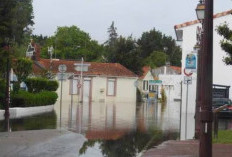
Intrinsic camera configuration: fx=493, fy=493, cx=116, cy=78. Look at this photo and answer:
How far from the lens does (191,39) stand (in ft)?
122

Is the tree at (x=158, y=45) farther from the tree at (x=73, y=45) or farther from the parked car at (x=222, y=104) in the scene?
the parked car at (x=222, y=104)

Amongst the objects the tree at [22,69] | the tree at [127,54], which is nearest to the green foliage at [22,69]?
the tree at [22,69]

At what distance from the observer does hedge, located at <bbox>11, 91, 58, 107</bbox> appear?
28.6m

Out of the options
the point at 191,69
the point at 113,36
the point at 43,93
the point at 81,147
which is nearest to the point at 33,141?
the point at 81,147

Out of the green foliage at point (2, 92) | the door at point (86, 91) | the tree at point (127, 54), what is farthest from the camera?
the tree at point (127, 54)

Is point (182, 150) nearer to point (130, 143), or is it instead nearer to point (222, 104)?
point (130, 143)

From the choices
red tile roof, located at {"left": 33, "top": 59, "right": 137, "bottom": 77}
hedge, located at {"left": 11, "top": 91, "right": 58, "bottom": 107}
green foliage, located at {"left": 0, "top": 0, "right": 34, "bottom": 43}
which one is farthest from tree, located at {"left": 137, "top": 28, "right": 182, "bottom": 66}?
green foliage, located at {"left": 0, "top": 0, "right": 34, "bottom": 43}

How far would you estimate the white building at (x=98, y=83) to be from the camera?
174 ft

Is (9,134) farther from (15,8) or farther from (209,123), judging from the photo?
(209,123)

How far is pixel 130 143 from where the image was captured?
16.4m

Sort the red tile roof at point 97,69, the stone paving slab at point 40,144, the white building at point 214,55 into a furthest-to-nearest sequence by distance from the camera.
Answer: the red tile roof at point 97,69 → the white building at point 214,55 → the stone paving slab at point 40,144

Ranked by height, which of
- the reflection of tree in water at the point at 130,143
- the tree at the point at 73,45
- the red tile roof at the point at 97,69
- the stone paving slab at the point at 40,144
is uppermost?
the tree at the point at 73,45

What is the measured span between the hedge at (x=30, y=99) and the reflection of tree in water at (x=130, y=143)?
10.7 meters

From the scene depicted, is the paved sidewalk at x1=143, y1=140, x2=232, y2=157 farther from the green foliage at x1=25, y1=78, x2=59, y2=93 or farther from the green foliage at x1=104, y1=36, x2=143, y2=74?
the green foliage at x1=104, y1=36, x2=143, y2=74
